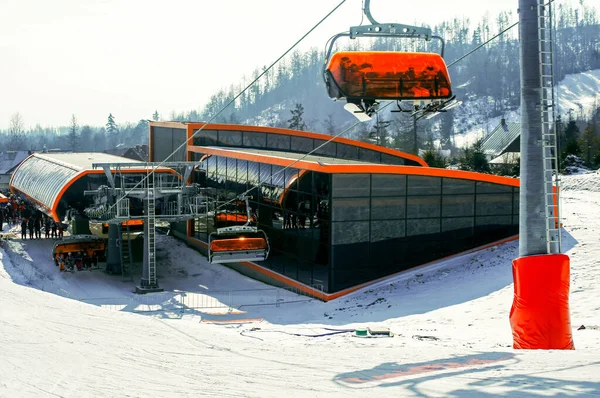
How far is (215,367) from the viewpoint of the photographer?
40.8 feet

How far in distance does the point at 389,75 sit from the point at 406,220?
51.6ft

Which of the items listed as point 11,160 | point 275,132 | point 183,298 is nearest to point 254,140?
point 275,132

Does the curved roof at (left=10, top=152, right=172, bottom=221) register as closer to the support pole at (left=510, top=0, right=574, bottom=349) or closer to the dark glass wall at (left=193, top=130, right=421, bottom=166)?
the dark glass wall at (left=193, top=130, right=421, bottom=166)

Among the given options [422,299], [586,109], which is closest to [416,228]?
[422,299]

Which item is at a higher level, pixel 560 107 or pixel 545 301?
pixel 560 107

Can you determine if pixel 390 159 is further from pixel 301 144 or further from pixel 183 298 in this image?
pixel 183 298

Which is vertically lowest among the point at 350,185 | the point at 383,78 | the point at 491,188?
the point at 491,188

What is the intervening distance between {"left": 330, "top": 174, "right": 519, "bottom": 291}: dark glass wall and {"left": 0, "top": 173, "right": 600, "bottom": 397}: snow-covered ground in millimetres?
924

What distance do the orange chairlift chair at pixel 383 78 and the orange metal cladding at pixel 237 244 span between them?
49.7 feet

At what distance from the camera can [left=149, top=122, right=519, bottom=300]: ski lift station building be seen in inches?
1113

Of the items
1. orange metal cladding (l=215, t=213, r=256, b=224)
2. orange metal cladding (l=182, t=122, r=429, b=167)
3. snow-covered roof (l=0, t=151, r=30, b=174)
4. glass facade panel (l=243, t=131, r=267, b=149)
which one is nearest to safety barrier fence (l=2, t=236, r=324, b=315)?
orange metal cladding (l=215, t=213, r=256, b=224)

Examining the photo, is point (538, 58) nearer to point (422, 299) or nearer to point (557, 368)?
point (557, 368)

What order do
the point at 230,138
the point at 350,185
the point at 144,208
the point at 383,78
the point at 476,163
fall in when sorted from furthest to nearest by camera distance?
the point at 476,163 → the point at 230,138 → the point at 144,208 → the point at 350,185 → the point at 383,78

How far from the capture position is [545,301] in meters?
14.5
